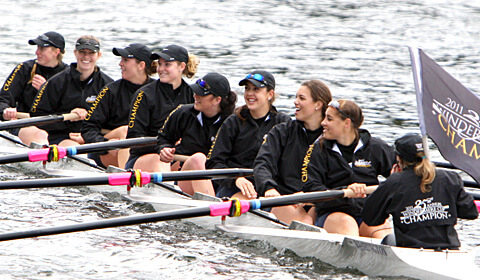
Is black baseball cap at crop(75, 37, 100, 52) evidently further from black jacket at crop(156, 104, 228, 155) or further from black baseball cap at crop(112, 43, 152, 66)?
black jacket at crop(156, 104, 228, 155)

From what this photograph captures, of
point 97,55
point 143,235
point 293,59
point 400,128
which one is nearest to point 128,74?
point 97,55

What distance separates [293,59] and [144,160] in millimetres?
9324

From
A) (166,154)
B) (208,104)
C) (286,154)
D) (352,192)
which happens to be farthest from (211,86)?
(352,192)

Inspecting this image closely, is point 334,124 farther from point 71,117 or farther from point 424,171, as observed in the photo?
point 71,117

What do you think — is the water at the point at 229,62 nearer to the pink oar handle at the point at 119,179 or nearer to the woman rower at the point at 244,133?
the pink oar handle at the point at 119,179

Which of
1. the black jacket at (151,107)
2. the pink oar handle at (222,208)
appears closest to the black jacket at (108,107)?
the black jacket at (151,107)

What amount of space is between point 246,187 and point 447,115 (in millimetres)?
2035

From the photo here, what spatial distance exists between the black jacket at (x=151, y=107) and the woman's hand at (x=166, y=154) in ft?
2.03

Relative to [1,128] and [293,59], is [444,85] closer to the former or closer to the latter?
[1,128]

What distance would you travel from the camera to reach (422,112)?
4883mm

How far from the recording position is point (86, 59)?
8703mm

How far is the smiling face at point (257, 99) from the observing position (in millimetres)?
6660

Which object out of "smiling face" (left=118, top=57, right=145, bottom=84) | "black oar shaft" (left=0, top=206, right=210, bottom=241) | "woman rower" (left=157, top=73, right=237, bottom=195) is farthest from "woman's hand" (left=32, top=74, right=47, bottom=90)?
"black oar shaft" (left=0, top=206, right=210, bottom=241)

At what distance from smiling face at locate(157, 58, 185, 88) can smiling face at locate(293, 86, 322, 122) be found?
1989 millimetres
